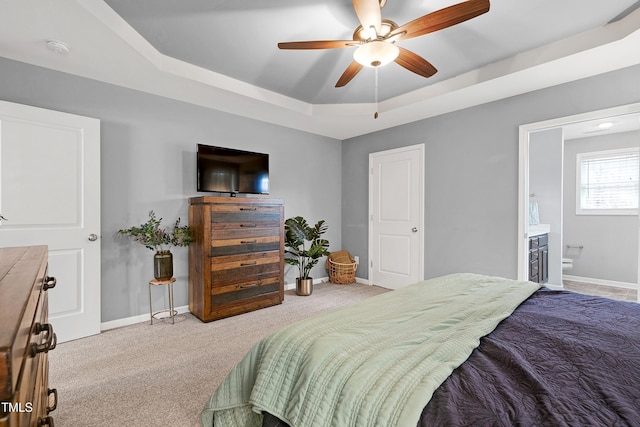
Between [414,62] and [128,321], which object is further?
[128,321]

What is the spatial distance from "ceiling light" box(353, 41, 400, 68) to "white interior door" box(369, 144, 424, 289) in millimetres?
2295

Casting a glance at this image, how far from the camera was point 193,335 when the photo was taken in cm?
289

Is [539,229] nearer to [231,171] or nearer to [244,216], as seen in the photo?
[244,216]

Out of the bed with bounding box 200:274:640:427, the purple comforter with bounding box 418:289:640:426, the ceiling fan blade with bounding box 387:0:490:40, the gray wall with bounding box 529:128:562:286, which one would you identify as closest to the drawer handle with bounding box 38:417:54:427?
the bed with bounding box 200:274:640:427

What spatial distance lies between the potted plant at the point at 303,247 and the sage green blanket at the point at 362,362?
2571 millimetres

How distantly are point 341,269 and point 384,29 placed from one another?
347 centimetres

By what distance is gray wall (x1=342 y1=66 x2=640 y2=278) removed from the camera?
2.95 m

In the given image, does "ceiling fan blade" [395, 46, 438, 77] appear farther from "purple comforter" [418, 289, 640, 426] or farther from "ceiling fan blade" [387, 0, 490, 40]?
"purple comforter" [418, 289, 640, 426]

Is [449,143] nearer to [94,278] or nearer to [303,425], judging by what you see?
[303,425]

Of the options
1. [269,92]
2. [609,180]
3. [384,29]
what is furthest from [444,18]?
[609,180]

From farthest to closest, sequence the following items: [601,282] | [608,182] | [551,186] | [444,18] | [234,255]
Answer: [608,182]
[601,282]
[551,186]
[234,255]
[444,18]

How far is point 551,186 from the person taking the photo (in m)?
4.30

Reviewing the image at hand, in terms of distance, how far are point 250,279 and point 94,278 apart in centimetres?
148

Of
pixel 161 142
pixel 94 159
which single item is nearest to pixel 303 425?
pixel 94 159
